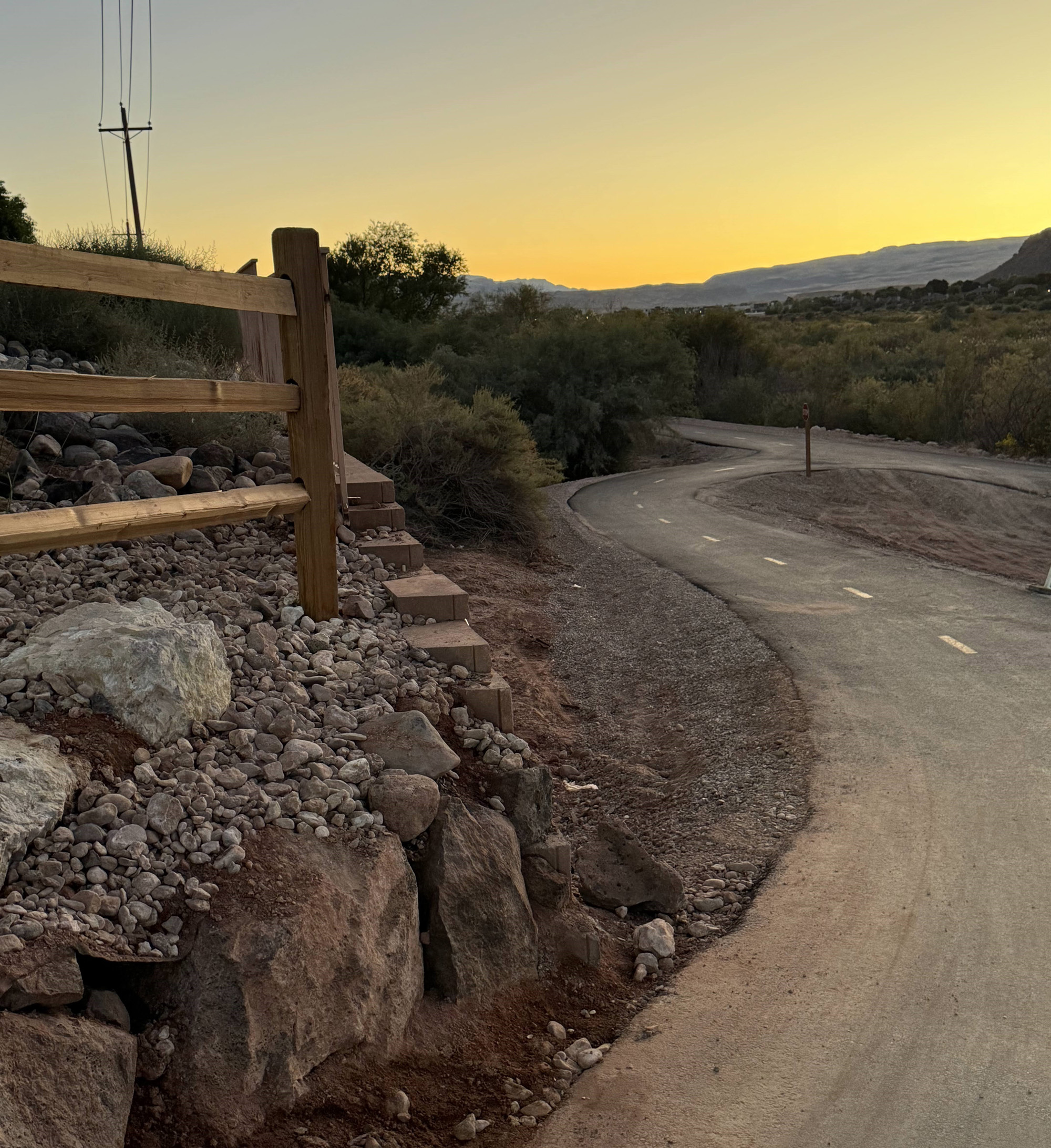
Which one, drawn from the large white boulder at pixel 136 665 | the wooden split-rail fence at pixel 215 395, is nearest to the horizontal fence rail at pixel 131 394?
the wooden split-rail fence at pixel 215 395

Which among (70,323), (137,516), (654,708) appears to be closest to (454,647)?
(137,516)

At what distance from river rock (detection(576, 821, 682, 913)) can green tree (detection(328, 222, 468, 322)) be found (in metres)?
42.6

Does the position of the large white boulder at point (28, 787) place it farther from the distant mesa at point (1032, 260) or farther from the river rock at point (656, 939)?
the distant mesa at point (1032, 260)

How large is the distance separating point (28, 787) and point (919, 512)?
19264mm

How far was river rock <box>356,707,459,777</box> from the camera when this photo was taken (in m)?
4.45

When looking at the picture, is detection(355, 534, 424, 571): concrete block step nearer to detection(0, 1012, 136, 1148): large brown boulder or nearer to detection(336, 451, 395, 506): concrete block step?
detection(336, 451, 395, 506): concrete block step

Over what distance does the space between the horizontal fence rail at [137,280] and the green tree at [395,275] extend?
41.8 metres

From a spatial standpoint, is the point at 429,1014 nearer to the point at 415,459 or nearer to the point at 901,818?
the point at 901,818

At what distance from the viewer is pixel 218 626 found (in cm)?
509

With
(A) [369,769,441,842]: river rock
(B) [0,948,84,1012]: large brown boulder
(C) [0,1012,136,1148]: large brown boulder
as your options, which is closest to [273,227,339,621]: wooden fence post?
(A) [369,769,441,842]: river rock

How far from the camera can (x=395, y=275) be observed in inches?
1871

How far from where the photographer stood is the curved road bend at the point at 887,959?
11.3 ft

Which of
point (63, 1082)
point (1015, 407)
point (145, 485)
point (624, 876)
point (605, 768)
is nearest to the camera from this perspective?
point (63, 1082)

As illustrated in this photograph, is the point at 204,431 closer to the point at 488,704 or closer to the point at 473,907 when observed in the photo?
the point at 488,704
